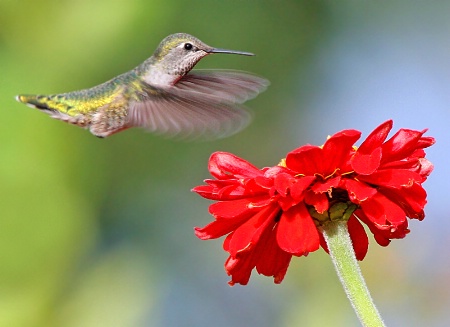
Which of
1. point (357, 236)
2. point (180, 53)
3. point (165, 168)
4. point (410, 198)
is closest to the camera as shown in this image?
point (410, 198)

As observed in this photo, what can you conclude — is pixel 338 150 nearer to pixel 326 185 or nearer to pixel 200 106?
pixel 326 185

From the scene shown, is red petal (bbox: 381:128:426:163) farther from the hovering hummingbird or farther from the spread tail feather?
the spread tail feather

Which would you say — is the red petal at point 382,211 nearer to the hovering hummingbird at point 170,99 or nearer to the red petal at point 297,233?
the red petal at point 297,233

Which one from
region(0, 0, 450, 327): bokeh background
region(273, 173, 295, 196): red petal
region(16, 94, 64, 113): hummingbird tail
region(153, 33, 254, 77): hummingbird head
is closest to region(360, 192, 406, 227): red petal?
region(273, 173, 295, 196): red petal

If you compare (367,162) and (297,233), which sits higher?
(367,162)

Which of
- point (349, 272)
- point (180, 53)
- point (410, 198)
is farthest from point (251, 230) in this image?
point (180, 53)

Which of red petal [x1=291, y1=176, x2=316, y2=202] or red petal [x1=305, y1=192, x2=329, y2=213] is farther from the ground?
red petal [x1=291, y1=176, x2=316, y2=202]

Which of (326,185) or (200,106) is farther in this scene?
(200,106)
